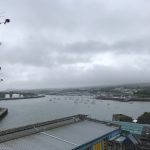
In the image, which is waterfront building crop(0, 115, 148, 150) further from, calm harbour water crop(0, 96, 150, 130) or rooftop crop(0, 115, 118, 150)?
calm harbour water crop(0, 96, 150, 130)

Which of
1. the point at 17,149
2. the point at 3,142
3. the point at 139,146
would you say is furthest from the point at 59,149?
the point at 139,146

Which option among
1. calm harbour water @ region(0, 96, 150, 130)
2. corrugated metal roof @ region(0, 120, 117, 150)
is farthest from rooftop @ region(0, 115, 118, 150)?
calm harbour water @ region(0, 96, 150, 130)

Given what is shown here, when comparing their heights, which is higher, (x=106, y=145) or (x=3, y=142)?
(x=3, y=142)

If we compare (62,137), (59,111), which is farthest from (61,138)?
(59,111)

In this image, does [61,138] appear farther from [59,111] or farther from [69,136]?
[59,111]

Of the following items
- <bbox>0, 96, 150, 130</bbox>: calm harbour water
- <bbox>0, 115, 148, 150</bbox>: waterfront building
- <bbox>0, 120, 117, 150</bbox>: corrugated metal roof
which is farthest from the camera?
<bbox>0, 96, 150, 130</bbox>: calm harbour water

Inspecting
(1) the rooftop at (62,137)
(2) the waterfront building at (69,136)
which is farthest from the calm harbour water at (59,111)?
(1) the rooftop at (62,137)

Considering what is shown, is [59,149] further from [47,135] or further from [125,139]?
[125,139]

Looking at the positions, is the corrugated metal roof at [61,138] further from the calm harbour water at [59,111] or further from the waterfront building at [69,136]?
the calm harbour water at [59,111]
